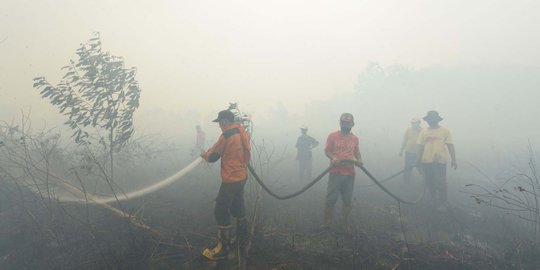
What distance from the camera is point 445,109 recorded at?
4428 centimetres

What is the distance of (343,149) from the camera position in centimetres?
597

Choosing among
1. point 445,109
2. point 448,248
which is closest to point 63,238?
point 448,248

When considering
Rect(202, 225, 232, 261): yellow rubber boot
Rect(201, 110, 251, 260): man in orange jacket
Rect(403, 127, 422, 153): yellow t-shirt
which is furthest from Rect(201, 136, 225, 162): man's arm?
Rect(403, 127, 422, 153): yellow t-shirt

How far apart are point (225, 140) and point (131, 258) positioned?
209 cm

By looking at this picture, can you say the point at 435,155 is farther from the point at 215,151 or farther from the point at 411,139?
the point at 215,151

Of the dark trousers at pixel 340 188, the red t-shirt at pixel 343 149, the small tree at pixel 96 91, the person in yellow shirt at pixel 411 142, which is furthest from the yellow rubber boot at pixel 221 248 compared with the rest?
the person in yellow shirt at pixel 411 142

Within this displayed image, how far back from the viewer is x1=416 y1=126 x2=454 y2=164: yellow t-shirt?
7773mm

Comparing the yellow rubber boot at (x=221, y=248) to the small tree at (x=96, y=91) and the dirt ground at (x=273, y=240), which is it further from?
the small tree at (x=96, y=91)

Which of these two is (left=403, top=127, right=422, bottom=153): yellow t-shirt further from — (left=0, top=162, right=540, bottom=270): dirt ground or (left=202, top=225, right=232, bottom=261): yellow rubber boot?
(left=202, top=225, right=232, bottom=261): yellow rubber boot

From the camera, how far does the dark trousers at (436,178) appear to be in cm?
779

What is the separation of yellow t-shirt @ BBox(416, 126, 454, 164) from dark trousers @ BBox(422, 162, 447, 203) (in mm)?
143

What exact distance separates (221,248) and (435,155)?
5570mm

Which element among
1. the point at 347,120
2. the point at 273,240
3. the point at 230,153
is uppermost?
the point at 347,120

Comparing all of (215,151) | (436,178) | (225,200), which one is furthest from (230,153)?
(436,178)
